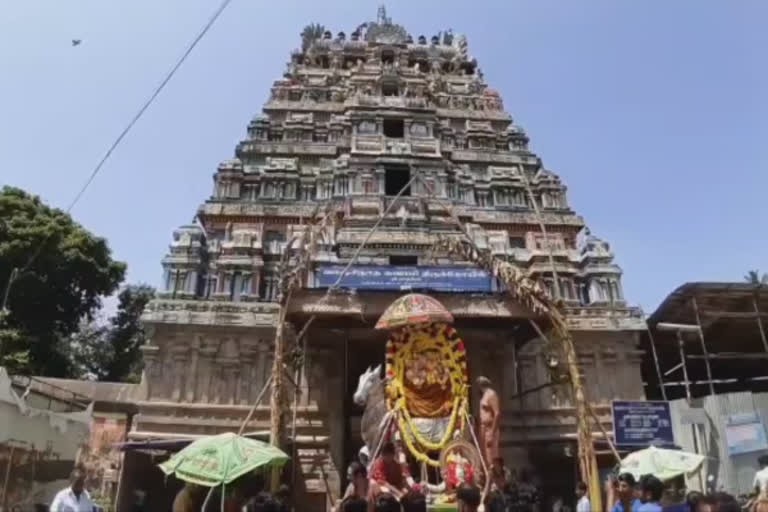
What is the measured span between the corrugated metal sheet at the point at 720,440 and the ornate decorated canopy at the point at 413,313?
20.4ft

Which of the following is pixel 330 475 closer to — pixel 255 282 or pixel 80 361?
pixel 255 282

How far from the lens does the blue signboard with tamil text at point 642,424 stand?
13344 millimetres

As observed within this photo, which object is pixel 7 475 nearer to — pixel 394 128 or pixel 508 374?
pixel 508 374

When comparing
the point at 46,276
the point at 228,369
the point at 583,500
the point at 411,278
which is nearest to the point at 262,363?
the point at 228,369

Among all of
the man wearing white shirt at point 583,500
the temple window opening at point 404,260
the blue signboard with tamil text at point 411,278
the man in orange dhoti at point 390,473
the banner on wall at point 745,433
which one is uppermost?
the temple window opening at point 404,260

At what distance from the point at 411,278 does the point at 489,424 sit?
4.00 metres

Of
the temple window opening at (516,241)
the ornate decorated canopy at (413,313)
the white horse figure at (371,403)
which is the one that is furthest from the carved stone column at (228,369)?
the temple window opening at (516,241)

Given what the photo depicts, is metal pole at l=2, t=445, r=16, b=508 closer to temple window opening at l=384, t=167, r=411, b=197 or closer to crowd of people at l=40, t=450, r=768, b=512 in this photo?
crowd of people at l=40, t=450, r=768, b=512

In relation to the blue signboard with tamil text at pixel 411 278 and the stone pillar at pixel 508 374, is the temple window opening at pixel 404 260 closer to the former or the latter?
the stone pillar at pixel 508 374

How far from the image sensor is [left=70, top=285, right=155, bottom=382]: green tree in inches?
1219

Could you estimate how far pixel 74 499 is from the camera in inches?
300

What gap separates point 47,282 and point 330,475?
17.1m

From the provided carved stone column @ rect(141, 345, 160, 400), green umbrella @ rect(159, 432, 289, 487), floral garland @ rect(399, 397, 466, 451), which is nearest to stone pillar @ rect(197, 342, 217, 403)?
carved stone column @ rect(141, 345, 160, 400)

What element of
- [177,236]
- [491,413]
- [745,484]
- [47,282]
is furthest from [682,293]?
[47,282]
